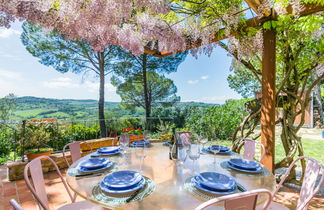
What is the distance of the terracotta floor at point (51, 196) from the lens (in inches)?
85.3

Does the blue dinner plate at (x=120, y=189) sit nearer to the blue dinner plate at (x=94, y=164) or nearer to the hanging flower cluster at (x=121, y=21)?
the blue dinner plate at (x=94, y=164)

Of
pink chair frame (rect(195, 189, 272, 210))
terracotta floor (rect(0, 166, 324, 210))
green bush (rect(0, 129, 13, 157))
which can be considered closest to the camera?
pink chair frame (rect(195, 189, 272, 210))

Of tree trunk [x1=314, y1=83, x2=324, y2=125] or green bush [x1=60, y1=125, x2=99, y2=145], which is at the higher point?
tree trunk [x1=314, y1=83, x2=324, y2=125]

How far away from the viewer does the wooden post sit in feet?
7.68

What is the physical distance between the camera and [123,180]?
1.08 metres

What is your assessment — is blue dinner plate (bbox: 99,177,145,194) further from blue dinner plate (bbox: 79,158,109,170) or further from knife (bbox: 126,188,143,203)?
blue dinner plate (bbox: 79,158,109,170)

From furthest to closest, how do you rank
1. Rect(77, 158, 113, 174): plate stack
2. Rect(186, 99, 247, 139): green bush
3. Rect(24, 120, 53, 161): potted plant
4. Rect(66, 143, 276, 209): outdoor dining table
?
Rect(186, 99, 247, 139): green bush, Rect(24, 120, 53, 161): potted plant, Rect(77, 158, 113, 174): plate stack, Rect(66, 143, 276, 209): outdoor dining table

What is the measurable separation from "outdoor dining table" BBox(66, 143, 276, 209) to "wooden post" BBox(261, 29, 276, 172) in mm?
943

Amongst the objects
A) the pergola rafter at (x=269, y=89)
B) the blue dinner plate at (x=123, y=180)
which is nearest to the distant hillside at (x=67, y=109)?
the pergola rafter at (x=269, y=89)

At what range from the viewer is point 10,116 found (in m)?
5.42

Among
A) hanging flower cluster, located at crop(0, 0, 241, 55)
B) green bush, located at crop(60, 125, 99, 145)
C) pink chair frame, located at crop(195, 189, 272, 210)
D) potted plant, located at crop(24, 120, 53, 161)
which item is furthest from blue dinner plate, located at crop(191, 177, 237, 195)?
green bush, located at crop(60, 125, 99, 145)

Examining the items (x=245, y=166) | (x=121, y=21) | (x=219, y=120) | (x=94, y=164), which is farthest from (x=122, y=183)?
(x=219, y=120)

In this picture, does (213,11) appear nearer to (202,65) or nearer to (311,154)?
(311,154)

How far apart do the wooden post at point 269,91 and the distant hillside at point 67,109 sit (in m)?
3.88
